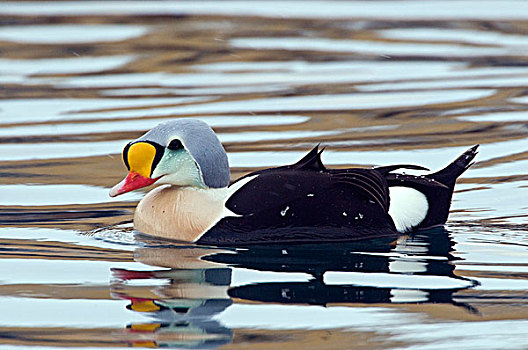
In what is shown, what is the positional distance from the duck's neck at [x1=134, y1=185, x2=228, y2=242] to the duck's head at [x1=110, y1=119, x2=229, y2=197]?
0.27 feet

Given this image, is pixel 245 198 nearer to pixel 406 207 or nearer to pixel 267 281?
pixel 267 281

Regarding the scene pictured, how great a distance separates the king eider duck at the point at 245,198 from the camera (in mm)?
6348

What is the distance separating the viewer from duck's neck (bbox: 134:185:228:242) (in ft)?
21.2

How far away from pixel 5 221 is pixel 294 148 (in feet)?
9.30

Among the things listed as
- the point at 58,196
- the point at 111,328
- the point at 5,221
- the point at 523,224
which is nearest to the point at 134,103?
the point at 58,196

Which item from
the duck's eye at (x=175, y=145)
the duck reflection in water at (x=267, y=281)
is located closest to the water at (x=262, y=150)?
the duck reflection in water at (x=267, y=281)

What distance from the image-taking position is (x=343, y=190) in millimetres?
6426

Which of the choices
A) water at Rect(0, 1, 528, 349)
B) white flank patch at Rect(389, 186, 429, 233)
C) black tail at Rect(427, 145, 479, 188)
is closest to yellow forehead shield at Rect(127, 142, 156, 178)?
water at Rect(0, 1, 528, 349)

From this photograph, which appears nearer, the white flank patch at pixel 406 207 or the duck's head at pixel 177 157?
the duck's head at pixel 177 157

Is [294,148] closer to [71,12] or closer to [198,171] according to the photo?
[198,171]

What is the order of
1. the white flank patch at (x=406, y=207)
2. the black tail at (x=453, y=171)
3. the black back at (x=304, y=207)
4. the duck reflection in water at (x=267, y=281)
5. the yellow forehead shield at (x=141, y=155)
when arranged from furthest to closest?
the black tail at (x=453, y=171), the white flank patch at (x=406, y=207), the yellow forehead shield at (x=141, y=155), the black back at (x=304, y=207), the duck reflection in water at (x=267, y=281)

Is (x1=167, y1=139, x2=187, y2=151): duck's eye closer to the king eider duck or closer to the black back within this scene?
the king eider duck

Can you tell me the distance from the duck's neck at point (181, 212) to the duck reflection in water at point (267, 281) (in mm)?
111

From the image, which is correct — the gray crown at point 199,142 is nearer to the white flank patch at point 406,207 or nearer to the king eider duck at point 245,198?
the king eider duck at point 245,198
